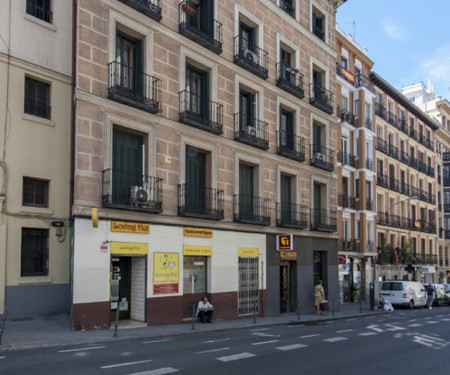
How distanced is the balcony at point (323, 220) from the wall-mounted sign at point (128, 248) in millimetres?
12040

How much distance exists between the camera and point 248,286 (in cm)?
2348

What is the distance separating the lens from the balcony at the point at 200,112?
67.9ft

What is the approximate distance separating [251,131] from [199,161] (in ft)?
11.5

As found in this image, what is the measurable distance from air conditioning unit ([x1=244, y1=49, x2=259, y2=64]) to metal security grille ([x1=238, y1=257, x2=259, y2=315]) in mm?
9235

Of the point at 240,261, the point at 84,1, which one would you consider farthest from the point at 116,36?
the point at 240,261

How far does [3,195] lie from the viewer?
56.4 feet

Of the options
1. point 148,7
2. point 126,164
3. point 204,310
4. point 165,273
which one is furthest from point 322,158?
point 148,7

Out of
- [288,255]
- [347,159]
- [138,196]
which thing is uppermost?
[347,159]

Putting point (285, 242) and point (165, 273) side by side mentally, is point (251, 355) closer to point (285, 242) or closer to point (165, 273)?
point (165, 273)

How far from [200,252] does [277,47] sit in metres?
11.9

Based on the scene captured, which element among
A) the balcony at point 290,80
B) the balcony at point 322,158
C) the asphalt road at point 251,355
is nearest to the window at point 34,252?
the asphalt road at point 251,355

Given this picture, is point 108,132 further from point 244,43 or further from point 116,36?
point 244,43

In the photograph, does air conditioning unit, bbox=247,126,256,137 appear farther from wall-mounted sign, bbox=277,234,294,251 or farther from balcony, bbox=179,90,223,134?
wall-mounted sign, bbox=277,234,294,251

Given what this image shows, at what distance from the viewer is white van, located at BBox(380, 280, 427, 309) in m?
32.6
